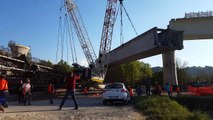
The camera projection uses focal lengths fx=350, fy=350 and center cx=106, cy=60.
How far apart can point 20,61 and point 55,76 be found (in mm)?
6476

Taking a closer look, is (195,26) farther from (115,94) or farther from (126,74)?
(126,74)

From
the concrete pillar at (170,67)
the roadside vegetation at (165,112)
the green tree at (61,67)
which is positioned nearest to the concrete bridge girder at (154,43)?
the concrete pillar at (170,67)

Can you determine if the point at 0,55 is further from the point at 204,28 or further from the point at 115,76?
the point at 115,76

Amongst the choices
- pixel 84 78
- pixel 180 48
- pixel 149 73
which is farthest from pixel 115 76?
pixel 180 48

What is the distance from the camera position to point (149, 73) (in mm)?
115562

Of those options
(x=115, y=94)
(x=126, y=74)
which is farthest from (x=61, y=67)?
(x=126, y=74)

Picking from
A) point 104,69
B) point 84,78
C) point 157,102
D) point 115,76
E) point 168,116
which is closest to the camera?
point 168,116

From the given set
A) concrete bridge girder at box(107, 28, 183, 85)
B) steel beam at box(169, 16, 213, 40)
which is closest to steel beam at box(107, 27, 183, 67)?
concrete bridge girder at box(107, 28, 183, 85)

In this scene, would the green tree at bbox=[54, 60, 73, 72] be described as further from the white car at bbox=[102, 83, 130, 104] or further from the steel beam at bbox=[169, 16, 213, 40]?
the white car at bbox=[102, 83, 130, 104]

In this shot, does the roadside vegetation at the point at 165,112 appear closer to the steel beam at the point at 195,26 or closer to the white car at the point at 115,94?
the white car at the point at 115,94

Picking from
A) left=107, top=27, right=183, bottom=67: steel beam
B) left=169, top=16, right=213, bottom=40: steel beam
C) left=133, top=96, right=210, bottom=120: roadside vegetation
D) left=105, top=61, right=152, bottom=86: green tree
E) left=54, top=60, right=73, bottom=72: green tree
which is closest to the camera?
left=133, top=96, right=210, bottom=120: roadside vegetation

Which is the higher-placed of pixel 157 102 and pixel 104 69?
pixel 104 69

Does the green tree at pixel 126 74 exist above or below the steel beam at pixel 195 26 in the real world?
below

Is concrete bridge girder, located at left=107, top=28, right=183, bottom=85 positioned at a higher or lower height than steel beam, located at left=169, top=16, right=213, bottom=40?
lower
